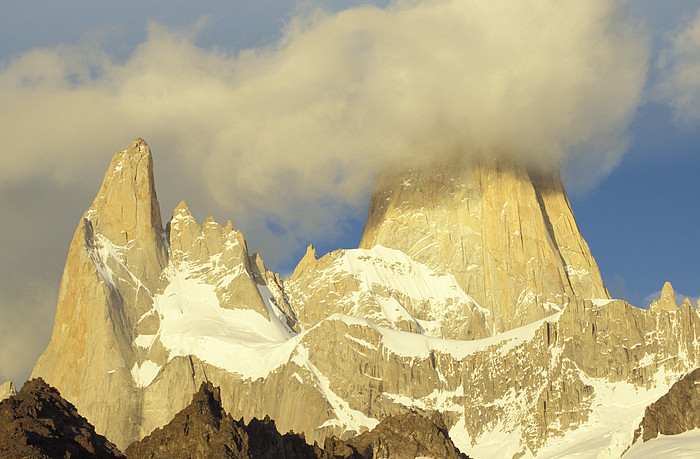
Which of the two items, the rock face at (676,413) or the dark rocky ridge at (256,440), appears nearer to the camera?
the dark rocky ridge at (256,440)

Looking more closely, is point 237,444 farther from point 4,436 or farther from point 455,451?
point 455,451

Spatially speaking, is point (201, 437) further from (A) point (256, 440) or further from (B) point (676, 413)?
(B) point (676, 413)

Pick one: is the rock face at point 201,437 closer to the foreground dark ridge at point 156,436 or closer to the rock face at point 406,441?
the foreground dark ridge at point 156,436

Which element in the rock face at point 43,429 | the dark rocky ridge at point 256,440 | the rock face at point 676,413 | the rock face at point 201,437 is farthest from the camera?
the rock face at point 676,413

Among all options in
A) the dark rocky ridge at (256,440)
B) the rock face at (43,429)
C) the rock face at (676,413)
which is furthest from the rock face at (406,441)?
the rock face at (43,429)

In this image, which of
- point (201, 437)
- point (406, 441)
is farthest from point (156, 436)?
point (406, 441)

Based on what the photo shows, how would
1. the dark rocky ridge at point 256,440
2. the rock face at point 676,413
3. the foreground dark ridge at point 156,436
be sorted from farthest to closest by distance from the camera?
1. the rock face at point 676,413
2. the dark rocky ridge at point 256,440
3. the foreground dark ridge at point 156,436

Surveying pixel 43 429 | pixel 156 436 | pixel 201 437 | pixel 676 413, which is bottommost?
pixel 43 429
